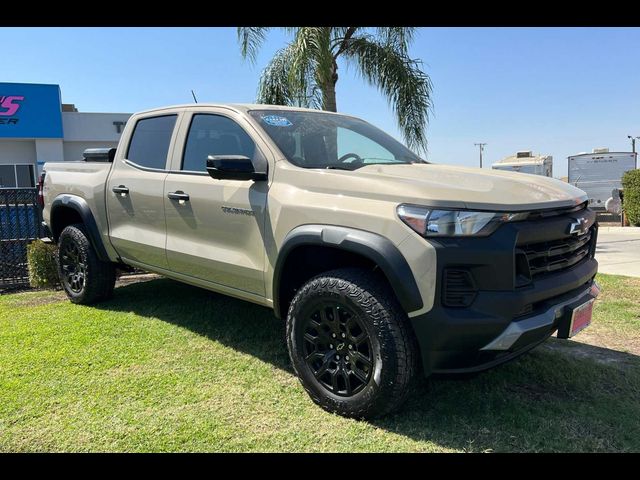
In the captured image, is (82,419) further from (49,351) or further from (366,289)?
(366,289)

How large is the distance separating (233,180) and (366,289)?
131 cm

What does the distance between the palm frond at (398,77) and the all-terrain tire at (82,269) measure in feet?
21.8

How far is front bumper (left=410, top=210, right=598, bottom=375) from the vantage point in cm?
252

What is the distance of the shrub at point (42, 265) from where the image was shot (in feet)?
21.8

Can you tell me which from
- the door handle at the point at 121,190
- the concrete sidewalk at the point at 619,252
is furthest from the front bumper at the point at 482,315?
the concrete sidewalk at the point at 619,252

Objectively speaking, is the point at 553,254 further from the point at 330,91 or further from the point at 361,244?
the point at 330,91

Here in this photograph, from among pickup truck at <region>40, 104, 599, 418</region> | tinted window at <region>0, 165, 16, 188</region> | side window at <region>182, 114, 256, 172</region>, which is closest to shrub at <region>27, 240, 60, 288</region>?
pickup truck at <region>40, 104, 599, 418</region>

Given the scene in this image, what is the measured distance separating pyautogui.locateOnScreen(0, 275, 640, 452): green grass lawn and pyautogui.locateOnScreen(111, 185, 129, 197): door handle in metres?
1.23

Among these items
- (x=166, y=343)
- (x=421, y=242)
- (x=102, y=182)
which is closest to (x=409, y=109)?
(x=102, y=182)

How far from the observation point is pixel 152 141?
4.52 m

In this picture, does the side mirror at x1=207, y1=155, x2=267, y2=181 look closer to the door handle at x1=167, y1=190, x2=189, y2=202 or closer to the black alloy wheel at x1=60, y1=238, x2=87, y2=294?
the door handle at x1=167, y1=190, x2=189, y2=202

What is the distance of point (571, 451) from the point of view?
8.68 feet

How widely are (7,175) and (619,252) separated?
88.1ft

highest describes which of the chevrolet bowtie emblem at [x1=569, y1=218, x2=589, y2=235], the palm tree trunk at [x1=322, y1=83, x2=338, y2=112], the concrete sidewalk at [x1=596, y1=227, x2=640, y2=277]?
the palm tree trunk at [x1=322, y1=83, x2=338, y2=112]
